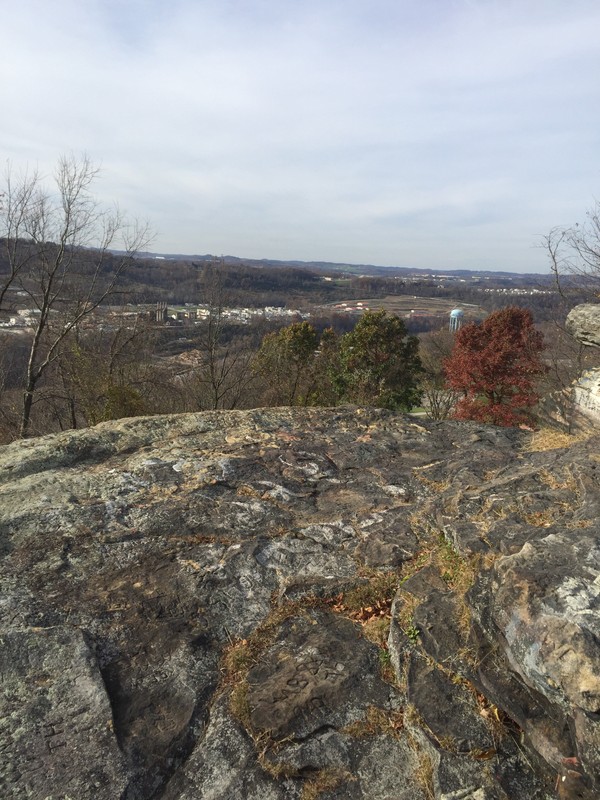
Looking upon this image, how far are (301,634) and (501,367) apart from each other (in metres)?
12.1

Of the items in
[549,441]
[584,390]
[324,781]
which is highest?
[584,390]

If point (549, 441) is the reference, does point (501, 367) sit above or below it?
below

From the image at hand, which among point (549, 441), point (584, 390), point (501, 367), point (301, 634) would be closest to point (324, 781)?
point (301, 634)

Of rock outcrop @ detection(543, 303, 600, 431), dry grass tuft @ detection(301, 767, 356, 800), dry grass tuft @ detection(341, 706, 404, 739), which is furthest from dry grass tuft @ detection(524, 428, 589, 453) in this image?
dry grass tuft @ detection(301, 767, 356, 800)

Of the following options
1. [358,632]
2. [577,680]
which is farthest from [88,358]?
[577,680]

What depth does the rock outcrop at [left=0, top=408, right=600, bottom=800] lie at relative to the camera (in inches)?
90.8

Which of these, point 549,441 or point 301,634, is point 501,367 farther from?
point 301,634

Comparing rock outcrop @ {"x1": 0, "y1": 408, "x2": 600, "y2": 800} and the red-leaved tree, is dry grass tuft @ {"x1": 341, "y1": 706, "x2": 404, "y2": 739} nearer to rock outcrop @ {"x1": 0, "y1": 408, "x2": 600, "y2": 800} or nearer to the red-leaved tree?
rock outcrop @ {"x1": 0, "y1": 408, "x2": 600, "y2": 800}

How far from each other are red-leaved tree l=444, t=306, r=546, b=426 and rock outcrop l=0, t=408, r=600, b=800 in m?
8.75

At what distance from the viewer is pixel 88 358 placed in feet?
45.4

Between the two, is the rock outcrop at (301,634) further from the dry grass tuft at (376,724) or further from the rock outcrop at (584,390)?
the rock outcrop at (584,390)

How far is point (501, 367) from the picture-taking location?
13.6 meters

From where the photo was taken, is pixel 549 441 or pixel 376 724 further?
pixel 549 441

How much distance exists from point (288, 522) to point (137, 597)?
1476 mm
